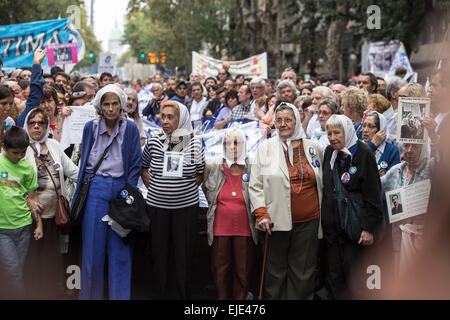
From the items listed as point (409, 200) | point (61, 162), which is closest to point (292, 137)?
point (409, 200)

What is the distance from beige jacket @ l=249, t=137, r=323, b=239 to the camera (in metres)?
5.14

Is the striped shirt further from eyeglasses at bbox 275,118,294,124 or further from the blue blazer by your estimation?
eyeglasses at bbox 275,118,294,124

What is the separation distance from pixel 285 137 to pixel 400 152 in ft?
5.67

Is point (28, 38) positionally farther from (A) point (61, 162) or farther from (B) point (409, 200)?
(B) point (409, 200)

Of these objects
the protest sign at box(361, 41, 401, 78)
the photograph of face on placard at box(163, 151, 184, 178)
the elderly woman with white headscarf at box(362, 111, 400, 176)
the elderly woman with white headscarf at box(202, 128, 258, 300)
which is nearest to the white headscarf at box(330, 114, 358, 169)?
the elderly woman with white headscarf at box(362, 111, 400, 176)

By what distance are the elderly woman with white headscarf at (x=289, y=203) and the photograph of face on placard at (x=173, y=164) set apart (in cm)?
72

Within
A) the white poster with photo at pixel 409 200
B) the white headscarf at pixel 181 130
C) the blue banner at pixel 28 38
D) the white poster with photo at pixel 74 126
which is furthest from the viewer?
the blue banner at pixel 28 38

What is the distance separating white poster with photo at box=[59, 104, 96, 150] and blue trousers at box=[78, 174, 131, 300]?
4.96ft

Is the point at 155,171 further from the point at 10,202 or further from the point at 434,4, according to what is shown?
the point at 434,4

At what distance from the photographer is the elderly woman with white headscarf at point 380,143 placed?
581cm

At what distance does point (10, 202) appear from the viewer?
4.72 m

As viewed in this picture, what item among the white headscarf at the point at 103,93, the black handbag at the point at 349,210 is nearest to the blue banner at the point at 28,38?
the white headscarf at the point at 103,93

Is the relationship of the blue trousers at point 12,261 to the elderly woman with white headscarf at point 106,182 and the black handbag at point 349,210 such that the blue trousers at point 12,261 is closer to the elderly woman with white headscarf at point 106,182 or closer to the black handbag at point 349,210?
the elderly woman with white headscarf at point 106,182

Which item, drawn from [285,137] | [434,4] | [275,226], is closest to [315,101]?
[285,137]
